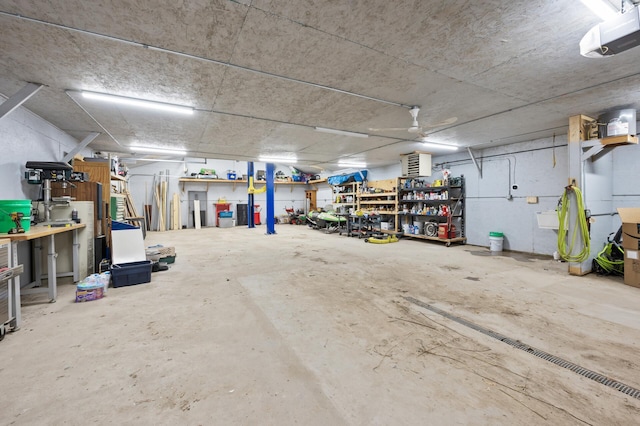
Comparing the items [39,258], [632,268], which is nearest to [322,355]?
[39,258]

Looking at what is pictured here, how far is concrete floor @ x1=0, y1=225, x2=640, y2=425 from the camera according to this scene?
56.7 inches

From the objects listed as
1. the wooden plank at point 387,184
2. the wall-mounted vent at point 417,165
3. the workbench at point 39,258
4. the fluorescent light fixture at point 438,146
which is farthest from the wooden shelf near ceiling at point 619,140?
the workbench at point 39,258

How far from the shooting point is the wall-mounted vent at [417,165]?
734 cm

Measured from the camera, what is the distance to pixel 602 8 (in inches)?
74.7

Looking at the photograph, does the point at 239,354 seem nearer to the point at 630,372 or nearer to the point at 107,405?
the point at 107,405

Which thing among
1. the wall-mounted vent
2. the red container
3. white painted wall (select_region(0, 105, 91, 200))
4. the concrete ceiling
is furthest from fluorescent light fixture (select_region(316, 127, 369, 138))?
white painted wall (select_region(0, 105, 91, 200))

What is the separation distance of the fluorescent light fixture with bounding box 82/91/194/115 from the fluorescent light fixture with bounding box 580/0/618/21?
448cm

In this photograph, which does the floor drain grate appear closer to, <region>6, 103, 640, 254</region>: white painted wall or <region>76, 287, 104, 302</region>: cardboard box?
<region>6, 103, 640, 254</region>: white painted wall

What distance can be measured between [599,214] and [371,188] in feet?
18.3

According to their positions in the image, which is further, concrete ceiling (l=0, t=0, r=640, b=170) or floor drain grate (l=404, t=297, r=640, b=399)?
concrete ceiling (l=0, t=0, r=640, b=170)

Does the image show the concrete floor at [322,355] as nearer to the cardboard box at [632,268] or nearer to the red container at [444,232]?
the cardboard box at [632,268]

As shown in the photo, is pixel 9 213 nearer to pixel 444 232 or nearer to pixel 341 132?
pixel 341 132

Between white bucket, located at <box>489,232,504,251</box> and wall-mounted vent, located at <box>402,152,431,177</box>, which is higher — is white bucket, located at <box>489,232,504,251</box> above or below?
below

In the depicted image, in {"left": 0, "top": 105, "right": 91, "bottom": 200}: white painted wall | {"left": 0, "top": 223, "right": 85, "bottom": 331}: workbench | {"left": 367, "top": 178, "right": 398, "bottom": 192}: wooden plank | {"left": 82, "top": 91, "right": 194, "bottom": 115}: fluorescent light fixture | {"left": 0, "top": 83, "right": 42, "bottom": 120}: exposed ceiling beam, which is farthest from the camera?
{"left": 367, "top": 178, "right": 398, "bottom": 192}: wooden plank
